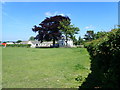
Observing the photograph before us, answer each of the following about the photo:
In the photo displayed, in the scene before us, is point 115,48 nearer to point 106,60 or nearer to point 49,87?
point 106,60

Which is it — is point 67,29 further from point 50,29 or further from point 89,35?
point 89,35

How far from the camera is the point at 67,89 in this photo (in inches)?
139

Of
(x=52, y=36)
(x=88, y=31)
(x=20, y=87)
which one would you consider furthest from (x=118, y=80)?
(x=88, y=31)

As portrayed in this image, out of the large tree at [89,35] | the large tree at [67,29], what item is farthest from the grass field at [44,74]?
the large tree at [89,35]

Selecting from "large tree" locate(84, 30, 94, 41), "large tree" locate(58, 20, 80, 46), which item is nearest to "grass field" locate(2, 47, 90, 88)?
"large tree" locate(58, 20, 80, 46)

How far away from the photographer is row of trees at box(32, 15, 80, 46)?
3884 cm

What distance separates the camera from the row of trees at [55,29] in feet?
127

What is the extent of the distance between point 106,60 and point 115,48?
2.23ft

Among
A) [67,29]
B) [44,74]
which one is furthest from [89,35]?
[44,74]

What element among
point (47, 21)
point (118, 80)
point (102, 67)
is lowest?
point (118, 80)

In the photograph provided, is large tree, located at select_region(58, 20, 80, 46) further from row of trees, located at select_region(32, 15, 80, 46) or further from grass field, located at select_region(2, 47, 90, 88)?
grass field, located at select_region(2, 47, 90, 88)

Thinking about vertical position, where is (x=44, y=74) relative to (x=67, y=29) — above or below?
below

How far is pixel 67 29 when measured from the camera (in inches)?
1532

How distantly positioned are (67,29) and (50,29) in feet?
19.2
